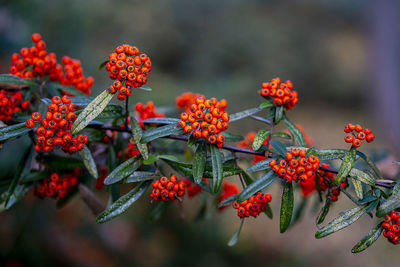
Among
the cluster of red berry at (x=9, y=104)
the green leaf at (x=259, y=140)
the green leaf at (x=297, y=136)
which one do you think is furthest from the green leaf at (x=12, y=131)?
the green leaf at (x=297, y=136)

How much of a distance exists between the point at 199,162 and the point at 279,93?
1.83ft

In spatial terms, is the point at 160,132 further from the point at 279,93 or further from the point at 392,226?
the point at 392,226

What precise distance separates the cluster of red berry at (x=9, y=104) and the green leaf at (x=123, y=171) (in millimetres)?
640

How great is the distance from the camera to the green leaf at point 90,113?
1.54 m

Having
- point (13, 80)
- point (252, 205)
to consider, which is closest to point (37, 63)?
point (13, 80)

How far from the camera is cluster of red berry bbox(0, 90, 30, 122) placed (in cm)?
178

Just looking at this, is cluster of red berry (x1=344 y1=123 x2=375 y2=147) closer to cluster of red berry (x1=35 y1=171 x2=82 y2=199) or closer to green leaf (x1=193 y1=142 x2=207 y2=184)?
green leaf (x1=193 y1=142 x2=207 y2=184)

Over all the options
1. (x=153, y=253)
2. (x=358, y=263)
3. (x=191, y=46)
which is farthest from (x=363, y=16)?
(x=153, y=253)

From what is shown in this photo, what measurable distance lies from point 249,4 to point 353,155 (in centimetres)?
966

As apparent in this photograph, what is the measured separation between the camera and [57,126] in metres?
1.58

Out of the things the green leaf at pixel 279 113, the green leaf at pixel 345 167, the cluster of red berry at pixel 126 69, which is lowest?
the green leaf at pixel 345 167

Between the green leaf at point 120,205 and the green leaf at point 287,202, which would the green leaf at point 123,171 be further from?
the green leaf at point 287,202

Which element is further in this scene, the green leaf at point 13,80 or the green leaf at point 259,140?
the green leaf at point 13,80

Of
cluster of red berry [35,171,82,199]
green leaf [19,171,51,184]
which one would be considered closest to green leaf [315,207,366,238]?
cluster of red berry [35,171,82,199]
